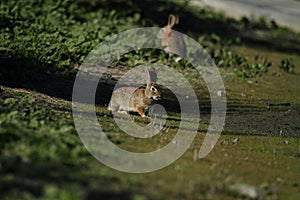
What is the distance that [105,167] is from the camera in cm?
611

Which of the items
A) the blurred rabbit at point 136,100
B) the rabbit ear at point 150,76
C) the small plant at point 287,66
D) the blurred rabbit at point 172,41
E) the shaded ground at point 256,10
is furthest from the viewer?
the shaded ground at point 256,10

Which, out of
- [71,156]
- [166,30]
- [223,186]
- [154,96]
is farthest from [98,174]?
[166,30]

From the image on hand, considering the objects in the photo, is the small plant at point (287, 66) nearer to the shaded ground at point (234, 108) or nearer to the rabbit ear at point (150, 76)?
the shaded ground at point (234, 108)

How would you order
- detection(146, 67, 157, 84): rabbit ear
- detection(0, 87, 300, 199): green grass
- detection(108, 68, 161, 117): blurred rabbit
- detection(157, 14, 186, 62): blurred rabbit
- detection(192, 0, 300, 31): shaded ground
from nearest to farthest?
detection(0, 87, 300, 199): green grass, detection(108, 68, 161, 117): blurred rabbit, detection(146, 67, 157, 84): rabbit ear, detection(157, 14, 186, 62): blurred rabbit, detection(192, 0, 300, 31): shaded ground

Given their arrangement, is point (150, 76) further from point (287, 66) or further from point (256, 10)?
point (256, 10)

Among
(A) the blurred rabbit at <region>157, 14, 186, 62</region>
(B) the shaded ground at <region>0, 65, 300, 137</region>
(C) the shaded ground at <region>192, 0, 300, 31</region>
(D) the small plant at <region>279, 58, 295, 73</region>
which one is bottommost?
(B) the shaded ground at <region>0, 65, 300, 137</region>

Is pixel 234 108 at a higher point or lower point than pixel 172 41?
lower

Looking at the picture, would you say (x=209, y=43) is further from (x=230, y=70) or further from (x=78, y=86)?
(x=78, y=86)

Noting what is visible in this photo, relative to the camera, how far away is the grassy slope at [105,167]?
543cm

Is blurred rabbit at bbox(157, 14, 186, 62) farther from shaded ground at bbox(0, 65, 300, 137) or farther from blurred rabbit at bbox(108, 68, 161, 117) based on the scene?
blurred rabbit at bbox(108, 68, 161, 117)

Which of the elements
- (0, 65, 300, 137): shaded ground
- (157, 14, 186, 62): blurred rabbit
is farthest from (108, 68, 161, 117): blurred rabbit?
(157, 14, 186, 62): blurred rabbit

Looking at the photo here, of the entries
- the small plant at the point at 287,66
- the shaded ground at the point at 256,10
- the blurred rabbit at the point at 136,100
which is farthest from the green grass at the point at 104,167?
the shaded ground at the point at 256,10

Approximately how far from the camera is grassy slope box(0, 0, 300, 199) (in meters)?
5.43

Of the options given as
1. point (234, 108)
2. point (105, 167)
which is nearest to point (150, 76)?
point (234, 108)
